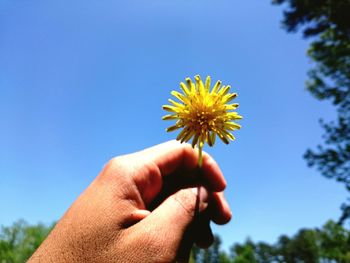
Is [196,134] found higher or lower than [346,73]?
lower

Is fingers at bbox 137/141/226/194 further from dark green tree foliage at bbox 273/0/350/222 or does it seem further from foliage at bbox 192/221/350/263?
foliage at bbox 192/221/350/263

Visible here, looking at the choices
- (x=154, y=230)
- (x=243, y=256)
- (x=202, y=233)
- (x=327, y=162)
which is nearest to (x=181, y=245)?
(x=154, y=230)

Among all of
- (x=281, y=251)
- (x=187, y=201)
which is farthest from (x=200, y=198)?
(x=281, y=251)

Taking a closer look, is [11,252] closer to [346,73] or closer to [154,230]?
[346,73]

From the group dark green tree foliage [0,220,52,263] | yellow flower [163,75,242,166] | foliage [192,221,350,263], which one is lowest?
yellow flower [163,75,242,166]

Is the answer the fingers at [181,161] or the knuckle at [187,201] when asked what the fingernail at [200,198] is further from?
the fingers at [181,161]

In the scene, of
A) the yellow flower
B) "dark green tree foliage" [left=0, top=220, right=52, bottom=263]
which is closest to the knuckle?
the yellow flower
